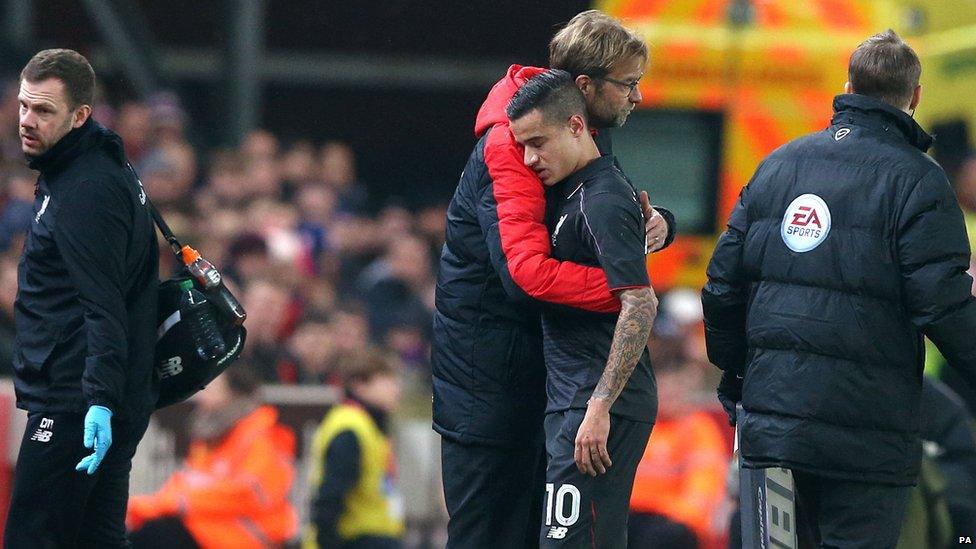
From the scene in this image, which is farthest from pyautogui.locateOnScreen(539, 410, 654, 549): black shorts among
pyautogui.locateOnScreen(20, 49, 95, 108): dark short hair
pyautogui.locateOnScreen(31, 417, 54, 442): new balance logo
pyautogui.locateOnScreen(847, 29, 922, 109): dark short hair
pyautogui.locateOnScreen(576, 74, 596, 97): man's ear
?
pyautogui.locateOnScreen(20, 49, 95, 108): dark short hair

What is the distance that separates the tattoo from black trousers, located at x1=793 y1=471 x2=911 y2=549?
0.67m

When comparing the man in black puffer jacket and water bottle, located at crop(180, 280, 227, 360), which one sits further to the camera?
water bottle, located at crop(180, 280, 227, 360)

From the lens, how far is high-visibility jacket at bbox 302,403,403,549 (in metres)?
9.59

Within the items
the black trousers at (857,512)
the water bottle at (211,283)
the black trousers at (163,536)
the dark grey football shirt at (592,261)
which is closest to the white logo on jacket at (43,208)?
A: the water bottle at (211,283)

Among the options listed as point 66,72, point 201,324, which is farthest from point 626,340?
point 66,72

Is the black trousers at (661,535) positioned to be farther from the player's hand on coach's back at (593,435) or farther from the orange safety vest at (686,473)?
the player's hand on coach's back at (593,435)

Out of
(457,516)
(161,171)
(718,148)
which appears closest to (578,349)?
(457,516)

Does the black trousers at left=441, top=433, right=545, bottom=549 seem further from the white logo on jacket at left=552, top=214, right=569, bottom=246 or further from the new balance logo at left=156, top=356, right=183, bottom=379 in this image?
the new balance logo at left=156, top=356, right=183, bottom=379

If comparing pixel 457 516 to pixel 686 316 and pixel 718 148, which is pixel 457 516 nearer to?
pixel 686 316

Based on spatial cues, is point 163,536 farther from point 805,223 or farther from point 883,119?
point 883,119

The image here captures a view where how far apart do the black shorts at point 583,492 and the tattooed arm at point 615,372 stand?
62 mm

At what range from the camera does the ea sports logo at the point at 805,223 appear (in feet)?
17.9

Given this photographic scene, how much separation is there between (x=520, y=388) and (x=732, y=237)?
0.83 metres

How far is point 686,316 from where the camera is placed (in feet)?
44.7
